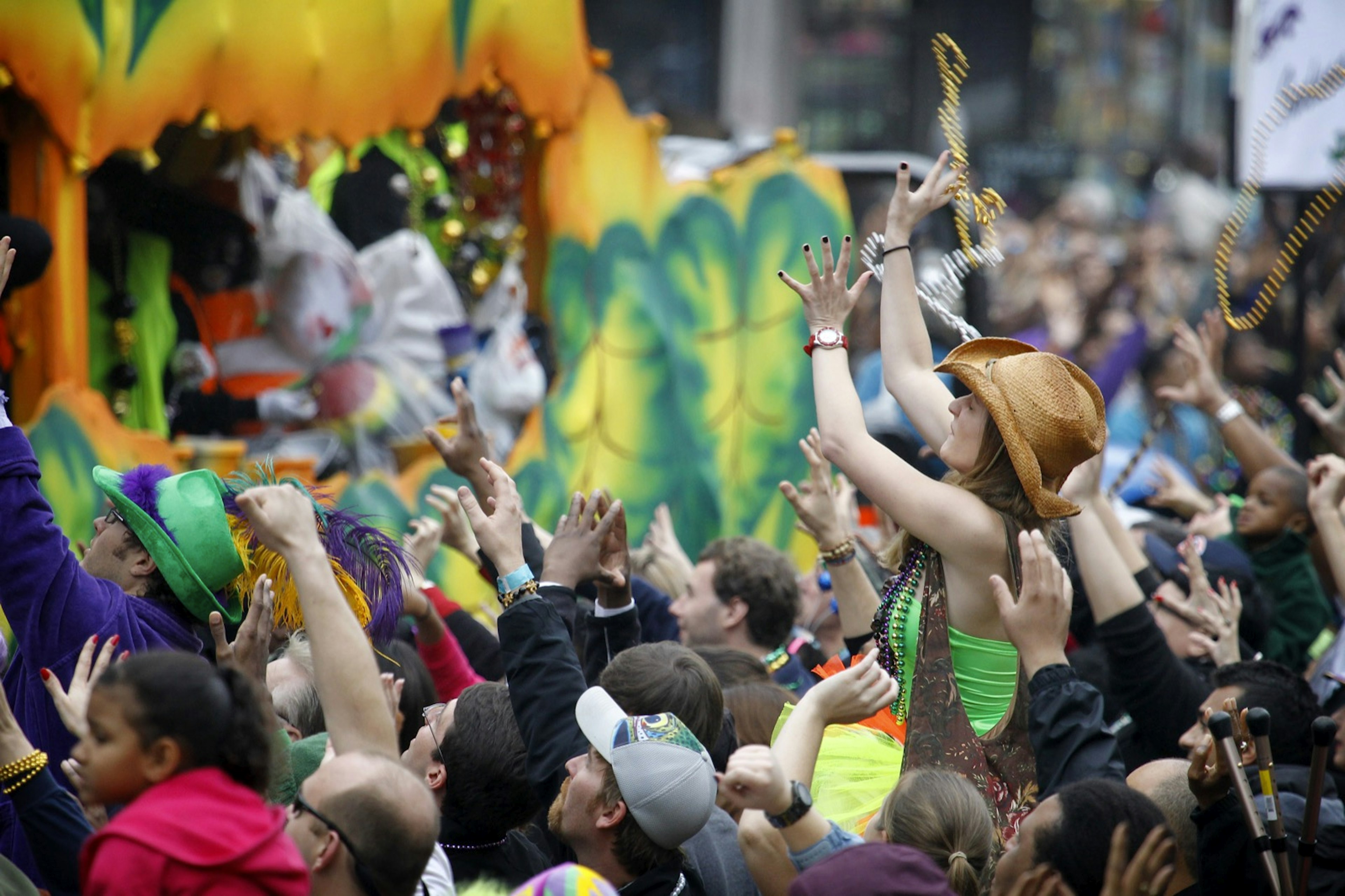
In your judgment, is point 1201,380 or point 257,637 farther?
point 1201,380

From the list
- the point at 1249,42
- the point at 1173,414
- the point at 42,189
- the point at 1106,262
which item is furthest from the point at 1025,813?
the point at 1106,262

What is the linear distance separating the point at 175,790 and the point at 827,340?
1.68m

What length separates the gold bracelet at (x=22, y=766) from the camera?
237 centimetres

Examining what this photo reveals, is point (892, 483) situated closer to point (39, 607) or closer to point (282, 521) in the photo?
point (282, 521)

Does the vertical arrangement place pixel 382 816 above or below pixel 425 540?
above

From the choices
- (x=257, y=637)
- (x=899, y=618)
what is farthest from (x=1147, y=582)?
(x=257, y=637)

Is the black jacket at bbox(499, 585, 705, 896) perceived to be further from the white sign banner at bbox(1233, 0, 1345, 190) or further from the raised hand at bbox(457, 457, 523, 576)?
the white sign banner at bbox(1233, 0, 1345, 190)

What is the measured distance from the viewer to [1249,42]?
7.27 m

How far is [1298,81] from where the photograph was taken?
22.7 feet

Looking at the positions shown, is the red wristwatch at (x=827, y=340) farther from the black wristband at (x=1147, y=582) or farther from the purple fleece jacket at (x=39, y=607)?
the black wristband at (x=1147, y=582)

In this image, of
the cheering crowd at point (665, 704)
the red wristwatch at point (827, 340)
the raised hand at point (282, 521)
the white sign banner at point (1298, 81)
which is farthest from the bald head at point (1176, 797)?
the white sign banner at point (1298, 81)

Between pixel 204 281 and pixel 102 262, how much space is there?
537mm

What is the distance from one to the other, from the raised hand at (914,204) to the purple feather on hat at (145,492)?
1.64 m

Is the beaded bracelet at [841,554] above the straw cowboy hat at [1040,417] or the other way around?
the other way around
